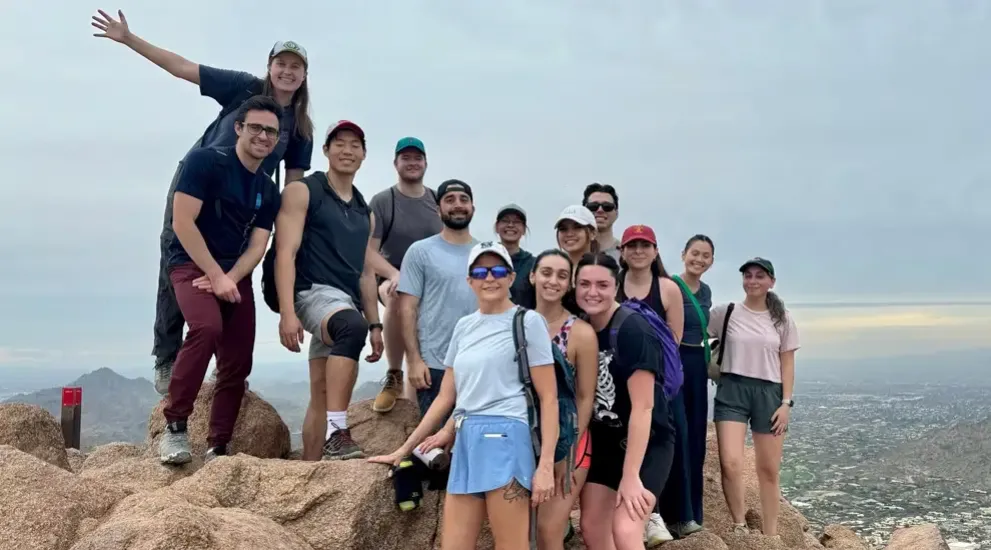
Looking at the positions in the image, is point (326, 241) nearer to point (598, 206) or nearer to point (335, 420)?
point (335, 420)

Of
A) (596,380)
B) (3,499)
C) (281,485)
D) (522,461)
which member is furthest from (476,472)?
(3,499)

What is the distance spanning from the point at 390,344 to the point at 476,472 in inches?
164

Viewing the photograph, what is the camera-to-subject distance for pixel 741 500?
8.51 m

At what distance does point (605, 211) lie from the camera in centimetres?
798

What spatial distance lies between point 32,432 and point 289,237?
3.56 m

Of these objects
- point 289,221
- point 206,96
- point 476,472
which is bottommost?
point 476,472

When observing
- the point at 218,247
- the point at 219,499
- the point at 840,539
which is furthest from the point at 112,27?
the point at 840,539

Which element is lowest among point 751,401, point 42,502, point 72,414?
point 72,414

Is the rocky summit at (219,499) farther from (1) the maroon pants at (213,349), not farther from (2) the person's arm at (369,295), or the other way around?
(2) the person's arm at (369,295)

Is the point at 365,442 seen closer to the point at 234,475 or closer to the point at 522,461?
the point at 234,475

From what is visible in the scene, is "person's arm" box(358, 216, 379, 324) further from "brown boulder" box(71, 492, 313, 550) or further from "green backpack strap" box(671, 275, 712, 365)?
"green backpack strap" box(671, 275, 712, 365)

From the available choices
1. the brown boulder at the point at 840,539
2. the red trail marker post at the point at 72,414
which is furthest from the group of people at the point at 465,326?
the red trail marker post at the point at 72,414

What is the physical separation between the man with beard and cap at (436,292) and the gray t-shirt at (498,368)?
2.04 meters

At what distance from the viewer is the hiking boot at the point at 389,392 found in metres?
8.62
